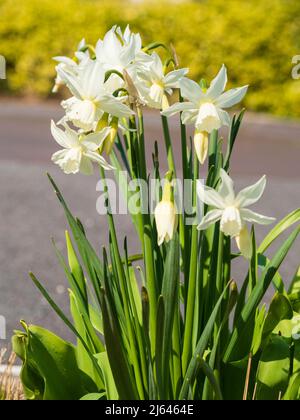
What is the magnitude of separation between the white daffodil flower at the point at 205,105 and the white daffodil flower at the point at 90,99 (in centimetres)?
12

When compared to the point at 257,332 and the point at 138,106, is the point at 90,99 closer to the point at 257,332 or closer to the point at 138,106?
the point at 138,106

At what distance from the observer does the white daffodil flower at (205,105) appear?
1745 millimetres

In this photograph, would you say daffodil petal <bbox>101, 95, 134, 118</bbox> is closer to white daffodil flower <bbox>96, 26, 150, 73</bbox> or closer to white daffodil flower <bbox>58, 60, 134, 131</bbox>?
white daffodil flower <bbox>58, 60, 134, 131</bbox>

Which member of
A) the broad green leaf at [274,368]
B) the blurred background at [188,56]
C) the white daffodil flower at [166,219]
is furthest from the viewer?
the blurred background at [188,56]

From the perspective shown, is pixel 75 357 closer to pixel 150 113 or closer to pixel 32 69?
pixel 150 113

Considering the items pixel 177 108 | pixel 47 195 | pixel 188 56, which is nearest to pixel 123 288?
pixel 177 108

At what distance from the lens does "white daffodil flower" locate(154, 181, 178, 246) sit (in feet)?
5.50

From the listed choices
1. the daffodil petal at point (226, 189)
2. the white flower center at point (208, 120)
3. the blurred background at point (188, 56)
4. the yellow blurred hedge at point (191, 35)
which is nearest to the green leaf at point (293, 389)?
the daffodil petal at point (226, 189)

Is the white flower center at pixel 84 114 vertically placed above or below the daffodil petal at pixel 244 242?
above

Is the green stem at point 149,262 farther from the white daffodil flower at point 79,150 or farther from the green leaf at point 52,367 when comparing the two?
the green leaf at point 52,367

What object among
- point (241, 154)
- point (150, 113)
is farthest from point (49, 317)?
point (150, 113)

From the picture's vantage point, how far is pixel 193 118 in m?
1.82

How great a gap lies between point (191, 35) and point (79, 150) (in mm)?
10238

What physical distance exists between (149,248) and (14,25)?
432 inches
